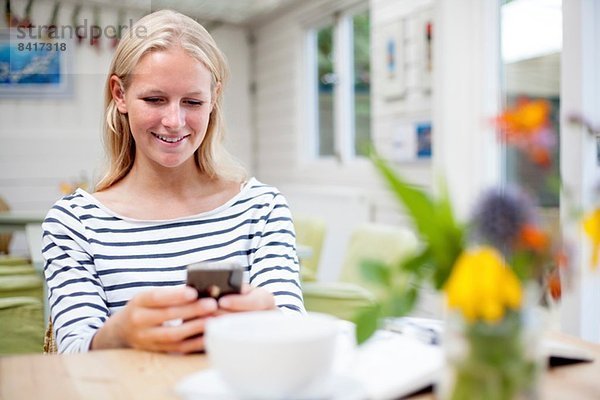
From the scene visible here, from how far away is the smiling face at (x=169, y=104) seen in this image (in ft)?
4.66

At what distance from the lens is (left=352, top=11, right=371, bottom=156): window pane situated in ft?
16.0

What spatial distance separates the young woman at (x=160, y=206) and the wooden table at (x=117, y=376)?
277 millimetres

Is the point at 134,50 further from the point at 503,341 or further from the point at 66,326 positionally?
the point at 503,341

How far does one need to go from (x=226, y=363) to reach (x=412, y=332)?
415mm

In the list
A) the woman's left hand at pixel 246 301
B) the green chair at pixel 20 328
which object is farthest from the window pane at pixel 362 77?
the woman's left hand at pixel 246 301

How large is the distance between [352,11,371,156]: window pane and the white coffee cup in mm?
4146

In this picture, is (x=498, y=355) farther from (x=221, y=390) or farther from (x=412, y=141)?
(x=412, y=141)

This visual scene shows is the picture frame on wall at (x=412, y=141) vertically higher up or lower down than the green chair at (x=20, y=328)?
higher up

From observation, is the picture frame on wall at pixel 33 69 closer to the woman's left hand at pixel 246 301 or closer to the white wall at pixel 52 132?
the white wall at pixel 52 132

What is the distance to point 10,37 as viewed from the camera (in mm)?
6371

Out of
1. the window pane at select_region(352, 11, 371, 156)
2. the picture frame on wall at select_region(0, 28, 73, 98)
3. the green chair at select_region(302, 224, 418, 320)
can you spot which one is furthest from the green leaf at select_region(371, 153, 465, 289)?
the picture frame on wall at select_region(0, 28, 73, 98)

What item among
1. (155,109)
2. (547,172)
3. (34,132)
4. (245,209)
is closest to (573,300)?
(245,209)

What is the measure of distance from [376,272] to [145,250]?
892 millimetres
